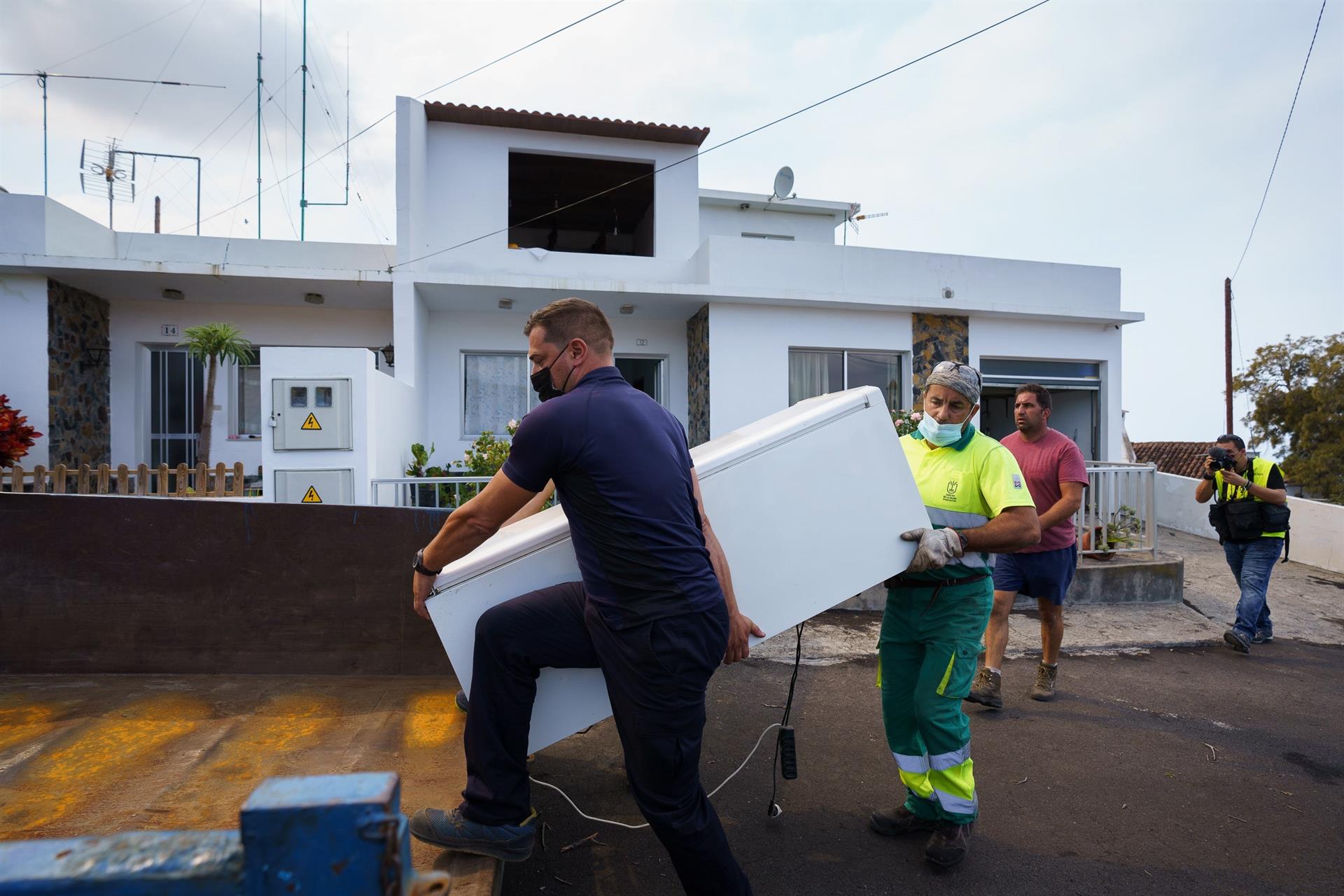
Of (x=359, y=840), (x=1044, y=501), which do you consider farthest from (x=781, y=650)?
(x=359, y=840)

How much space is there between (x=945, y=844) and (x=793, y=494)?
146 cm

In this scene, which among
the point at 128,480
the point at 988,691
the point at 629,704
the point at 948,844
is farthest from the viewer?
the point at 128,480

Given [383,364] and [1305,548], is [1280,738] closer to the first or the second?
[1305,548]

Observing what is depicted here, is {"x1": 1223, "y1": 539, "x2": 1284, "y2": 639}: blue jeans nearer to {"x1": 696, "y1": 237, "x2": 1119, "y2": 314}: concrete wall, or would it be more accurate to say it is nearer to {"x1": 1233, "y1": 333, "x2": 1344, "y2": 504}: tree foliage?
{"x1": 696, "y1": 237, "x2": 1119, "y2": 314}: concrete wall

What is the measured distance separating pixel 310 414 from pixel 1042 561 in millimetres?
6224

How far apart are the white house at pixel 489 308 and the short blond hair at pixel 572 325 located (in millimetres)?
6283

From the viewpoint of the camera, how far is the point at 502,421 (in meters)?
10.2

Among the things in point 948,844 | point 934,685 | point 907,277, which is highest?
point 907,277

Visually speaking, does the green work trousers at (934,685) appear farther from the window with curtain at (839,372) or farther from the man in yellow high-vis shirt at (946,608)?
the window with curtain at (839,372)

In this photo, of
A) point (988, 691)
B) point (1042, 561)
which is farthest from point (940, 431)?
point (988, 691)

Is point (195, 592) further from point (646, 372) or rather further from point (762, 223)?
point (762, 223)

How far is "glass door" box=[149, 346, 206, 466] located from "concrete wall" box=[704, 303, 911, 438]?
727 centimetres

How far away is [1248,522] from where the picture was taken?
5.73m

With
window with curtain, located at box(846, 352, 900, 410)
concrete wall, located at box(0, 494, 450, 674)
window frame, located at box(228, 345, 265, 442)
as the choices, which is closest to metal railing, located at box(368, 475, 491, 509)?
concrete wall, located at box(0, 494, 450, 674)
